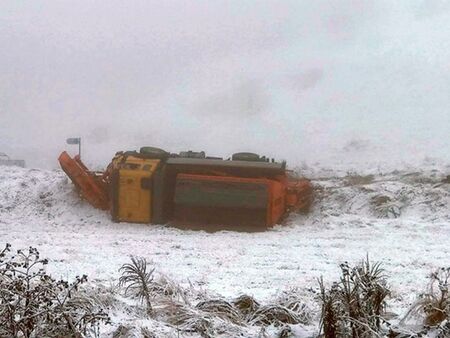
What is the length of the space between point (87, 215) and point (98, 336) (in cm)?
990

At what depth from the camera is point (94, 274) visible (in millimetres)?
7480

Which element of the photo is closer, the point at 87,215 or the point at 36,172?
the point at 87,215

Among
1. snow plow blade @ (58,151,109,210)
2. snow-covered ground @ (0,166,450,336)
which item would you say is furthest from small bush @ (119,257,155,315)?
snow plow blade @ (58,151,109,210)

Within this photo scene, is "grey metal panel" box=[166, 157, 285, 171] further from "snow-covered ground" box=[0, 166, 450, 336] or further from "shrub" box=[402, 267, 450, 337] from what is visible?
"shrub" box=[402, 267, 450, 337]

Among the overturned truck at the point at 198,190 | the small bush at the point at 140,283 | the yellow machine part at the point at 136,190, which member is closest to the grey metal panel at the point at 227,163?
the overturned truck at the point at 198,190

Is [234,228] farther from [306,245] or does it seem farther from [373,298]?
[373,298]

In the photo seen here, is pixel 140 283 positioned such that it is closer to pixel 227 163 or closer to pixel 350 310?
pixel 350 310

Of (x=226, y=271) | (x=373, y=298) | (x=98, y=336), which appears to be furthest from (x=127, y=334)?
(x=226, y=271)

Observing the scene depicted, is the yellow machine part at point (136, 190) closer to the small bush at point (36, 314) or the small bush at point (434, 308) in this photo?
the small bush at point (36, 314)

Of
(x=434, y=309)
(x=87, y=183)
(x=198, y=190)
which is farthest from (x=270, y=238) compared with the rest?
(x=434, y=309)

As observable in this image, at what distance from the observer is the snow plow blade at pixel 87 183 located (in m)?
14.2

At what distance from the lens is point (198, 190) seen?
12.9 meters

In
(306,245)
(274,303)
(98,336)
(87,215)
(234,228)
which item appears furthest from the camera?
(87,215)

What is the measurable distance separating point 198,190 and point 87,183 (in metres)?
2.99
